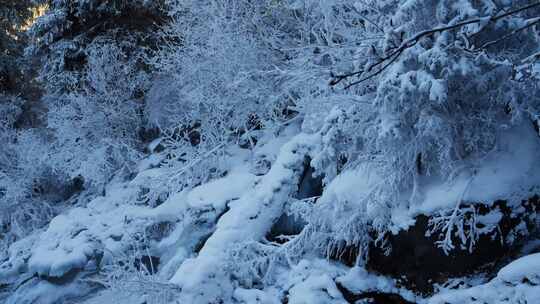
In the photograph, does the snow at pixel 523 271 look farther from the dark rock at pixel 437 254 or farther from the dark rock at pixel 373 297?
the dark rock at pixel 373 297

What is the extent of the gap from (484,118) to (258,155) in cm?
399

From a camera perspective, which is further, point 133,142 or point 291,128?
point 133,142

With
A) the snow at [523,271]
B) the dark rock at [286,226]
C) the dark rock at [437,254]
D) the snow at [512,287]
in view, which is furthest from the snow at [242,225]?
the snow at [523,271]

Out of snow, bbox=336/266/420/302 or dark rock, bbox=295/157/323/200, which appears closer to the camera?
snow, bbox=336/266/420/302

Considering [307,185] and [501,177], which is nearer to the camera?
[501,177]

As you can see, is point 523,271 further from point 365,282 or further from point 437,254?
point 365,282

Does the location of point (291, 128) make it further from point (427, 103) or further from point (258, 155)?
point (427, 103)

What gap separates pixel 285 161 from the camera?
6.13 m

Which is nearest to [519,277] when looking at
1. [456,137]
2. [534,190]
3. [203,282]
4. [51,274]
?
[534,190]

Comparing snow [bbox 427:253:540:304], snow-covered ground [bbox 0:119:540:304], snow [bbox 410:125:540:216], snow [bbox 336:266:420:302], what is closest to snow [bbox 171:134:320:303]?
snow-covered ground [bbox 0:119:540:304]

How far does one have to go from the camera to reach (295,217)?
5531 mm

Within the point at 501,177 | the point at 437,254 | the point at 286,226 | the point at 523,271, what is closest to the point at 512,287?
the point at 523,271

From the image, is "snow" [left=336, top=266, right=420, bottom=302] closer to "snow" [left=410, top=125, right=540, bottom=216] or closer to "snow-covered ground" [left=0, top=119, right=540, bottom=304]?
"snow-covered ground" [left=0, top=119, right=540, bottom=304]

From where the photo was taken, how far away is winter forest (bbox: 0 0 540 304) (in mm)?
3900
